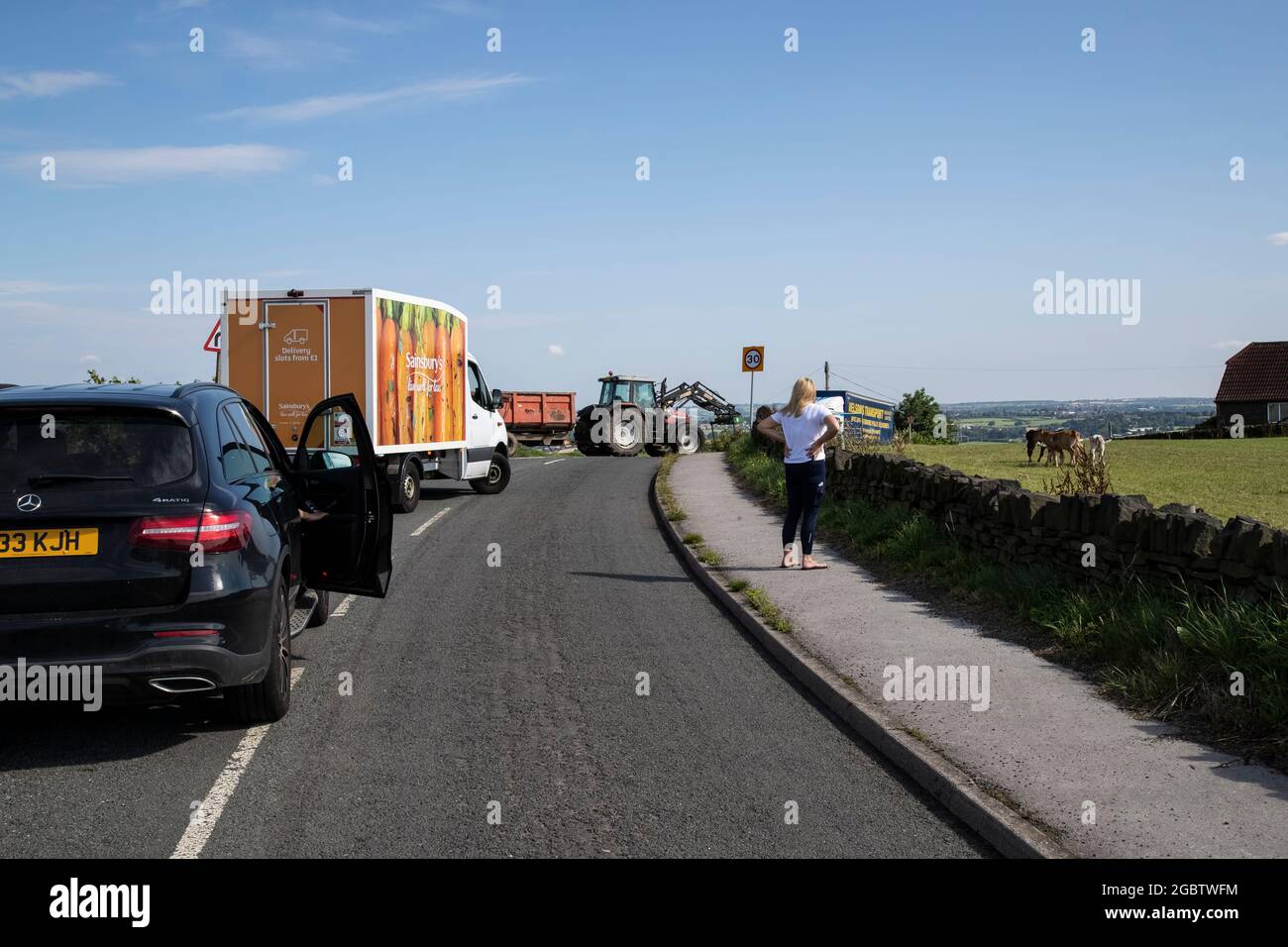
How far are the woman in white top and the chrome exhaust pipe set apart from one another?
6.69 metres

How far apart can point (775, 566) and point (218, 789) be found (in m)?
7.34

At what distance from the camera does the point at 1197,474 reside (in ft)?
68.2

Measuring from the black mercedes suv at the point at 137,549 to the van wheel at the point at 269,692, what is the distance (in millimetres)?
10

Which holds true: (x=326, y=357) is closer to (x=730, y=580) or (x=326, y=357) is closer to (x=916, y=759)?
(x=730, y=580)

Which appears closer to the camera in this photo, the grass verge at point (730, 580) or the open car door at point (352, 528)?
the open car door at point (352, 528)

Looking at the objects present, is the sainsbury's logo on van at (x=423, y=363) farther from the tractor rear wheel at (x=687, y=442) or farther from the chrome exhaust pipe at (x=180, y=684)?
the tractor rear wheel at (x=687, y=442)

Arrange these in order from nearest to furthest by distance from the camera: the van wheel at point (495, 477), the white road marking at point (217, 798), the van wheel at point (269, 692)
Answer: the white road marking at point (217, 798), the van wheel at point (269, 692), the van wheel at point (495, 477)

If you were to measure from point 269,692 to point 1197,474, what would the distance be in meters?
18.9

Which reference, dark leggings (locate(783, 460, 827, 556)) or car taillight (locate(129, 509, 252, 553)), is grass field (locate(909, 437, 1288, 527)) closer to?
dark leggings (locate(783, 460, 827, 556))

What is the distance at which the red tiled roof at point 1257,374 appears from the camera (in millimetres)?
72125

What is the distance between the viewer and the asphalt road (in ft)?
15.3

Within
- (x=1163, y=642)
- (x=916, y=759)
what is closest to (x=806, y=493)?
(x=1163, y=642)

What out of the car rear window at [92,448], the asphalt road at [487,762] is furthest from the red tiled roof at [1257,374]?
the car rear window at [92,448]

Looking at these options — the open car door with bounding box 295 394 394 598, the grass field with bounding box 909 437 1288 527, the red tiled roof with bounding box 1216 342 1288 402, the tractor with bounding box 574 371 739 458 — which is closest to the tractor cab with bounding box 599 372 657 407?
the tractor with bounding box 574 371 739 458
